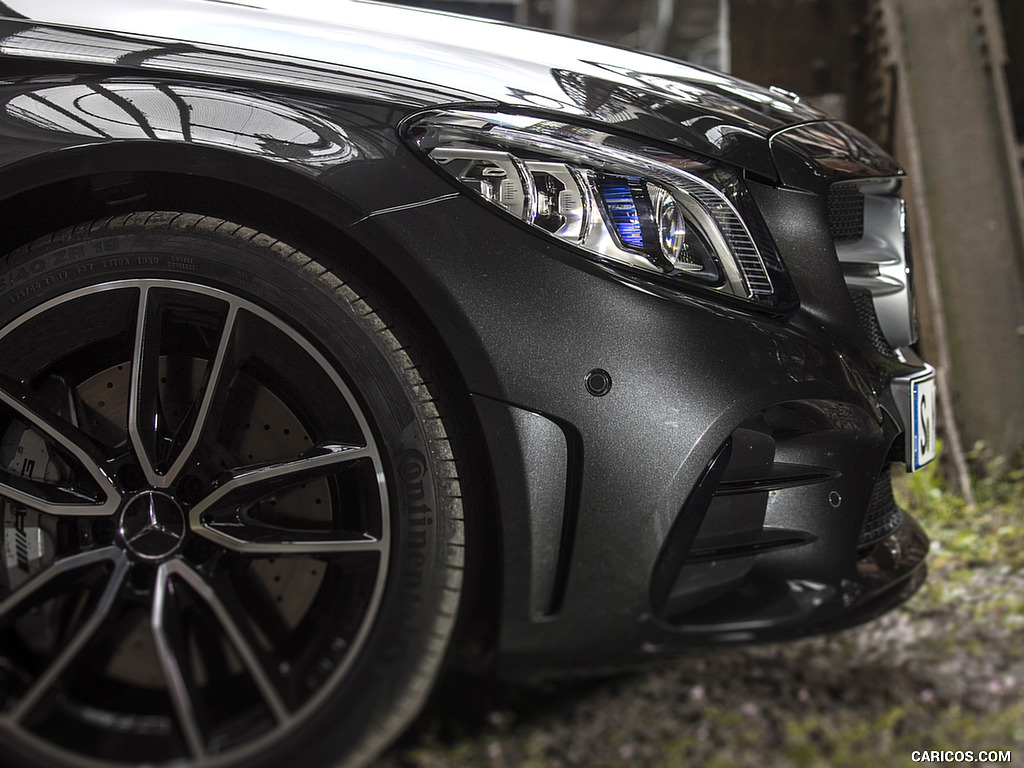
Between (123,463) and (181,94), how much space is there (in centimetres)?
56

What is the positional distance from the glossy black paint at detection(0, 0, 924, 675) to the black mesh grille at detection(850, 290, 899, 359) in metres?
0.15

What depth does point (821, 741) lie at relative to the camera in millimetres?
1300

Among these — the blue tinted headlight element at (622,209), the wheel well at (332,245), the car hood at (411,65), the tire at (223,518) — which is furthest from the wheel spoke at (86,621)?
the blue tinted headlight element at (622,209)

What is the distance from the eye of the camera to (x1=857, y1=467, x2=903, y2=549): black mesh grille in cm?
143

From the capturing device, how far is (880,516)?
4.81 ft

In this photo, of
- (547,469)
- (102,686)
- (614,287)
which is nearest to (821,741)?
(547,469)

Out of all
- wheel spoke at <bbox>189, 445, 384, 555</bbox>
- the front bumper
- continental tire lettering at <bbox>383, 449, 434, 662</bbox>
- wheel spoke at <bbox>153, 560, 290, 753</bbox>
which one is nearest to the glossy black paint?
the front bumper

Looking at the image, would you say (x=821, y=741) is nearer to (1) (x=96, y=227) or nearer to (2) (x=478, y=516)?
(2) (x=478, y=516)

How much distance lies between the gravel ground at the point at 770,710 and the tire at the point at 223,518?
6.5 inches

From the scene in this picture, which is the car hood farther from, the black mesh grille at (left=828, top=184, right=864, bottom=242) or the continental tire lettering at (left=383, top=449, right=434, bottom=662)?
the continental tire lettering at (left=383, top=449, right=434, bottom=662)

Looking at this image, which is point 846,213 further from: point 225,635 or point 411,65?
point 225,635

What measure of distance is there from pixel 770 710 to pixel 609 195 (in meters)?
0.89

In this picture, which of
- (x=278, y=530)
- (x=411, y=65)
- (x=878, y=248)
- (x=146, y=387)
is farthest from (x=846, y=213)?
(x=146, y=387)

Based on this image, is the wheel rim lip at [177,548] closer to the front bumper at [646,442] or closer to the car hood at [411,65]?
the front bumper at [646,442]
